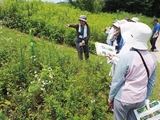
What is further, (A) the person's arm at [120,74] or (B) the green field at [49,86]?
(B) the green field at [49,86]

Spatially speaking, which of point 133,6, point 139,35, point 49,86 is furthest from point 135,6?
point 139,35

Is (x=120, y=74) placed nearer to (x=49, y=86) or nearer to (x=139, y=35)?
(x=139, y=35)

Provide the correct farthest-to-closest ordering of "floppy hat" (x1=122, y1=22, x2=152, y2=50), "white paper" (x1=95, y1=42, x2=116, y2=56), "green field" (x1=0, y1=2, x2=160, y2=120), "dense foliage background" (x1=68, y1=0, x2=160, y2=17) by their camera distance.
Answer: "dense foliage background" (x1=68, y1=0, x2=160, y2=17), "white paper" (x1=95, y1=42, x2=116, y2=56), "green field" (x1=0, y1=2, x2=160, y2=120), "floppy hat" (x1=122, y1=22, x2=152, y2=50)

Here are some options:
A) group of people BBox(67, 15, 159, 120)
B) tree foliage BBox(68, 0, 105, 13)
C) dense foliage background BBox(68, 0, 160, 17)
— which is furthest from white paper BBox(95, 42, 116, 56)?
dense foliage background BBox(68, 0, 160, 17)

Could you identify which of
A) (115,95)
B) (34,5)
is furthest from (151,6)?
(115,95)

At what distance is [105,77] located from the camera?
5.93m

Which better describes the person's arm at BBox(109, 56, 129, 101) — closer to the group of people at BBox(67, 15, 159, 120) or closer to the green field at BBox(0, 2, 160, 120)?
the group of people at BBox(67, 15, 159, 120)

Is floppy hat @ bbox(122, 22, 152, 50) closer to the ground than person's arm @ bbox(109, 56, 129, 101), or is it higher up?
higher up

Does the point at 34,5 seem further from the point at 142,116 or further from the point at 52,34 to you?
the point at 142,116

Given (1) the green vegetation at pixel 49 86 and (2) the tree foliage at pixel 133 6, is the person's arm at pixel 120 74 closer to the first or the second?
(1) the green vegetation at pixel 49 86

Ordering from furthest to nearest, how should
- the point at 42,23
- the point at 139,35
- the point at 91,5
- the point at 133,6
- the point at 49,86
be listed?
the point at 133,6, the point at 91,5, the point at 42,23, the point at 49,86, the point at 139,35

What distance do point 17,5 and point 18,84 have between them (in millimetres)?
9270

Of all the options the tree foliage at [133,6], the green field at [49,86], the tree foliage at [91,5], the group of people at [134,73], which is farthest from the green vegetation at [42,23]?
the tree foliage at [133,6]

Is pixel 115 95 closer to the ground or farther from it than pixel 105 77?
farther from it
